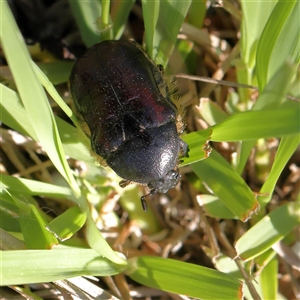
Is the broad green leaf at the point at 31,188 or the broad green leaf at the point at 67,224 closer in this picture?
the broad green leaf at the point at 67,224

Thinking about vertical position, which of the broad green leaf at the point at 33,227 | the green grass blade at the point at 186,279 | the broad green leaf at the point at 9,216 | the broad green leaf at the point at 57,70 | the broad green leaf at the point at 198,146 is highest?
the broad green leaf at the point at 57,70

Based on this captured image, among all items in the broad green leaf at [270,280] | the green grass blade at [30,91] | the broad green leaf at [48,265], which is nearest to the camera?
the green grass blade at [30,91]

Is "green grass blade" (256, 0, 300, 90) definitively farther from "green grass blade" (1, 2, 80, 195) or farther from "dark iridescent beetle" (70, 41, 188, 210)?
"green grass blade" (1, 2, 80, 195)

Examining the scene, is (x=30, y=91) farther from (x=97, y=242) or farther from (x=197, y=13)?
Answer: (x=197, y=13)

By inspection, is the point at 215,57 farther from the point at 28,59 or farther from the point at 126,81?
the point at 28,59

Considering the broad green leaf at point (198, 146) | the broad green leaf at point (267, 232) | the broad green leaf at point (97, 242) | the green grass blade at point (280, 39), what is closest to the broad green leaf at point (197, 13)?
the green grass blade at point (280, 39)

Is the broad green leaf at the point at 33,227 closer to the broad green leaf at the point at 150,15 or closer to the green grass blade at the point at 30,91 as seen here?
the green grass blade at the point at 30,91

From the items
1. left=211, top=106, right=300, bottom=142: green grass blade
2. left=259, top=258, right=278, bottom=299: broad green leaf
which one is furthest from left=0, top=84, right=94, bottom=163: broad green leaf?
left=259, top=258, right=278, bottom=299: broad green leaf
